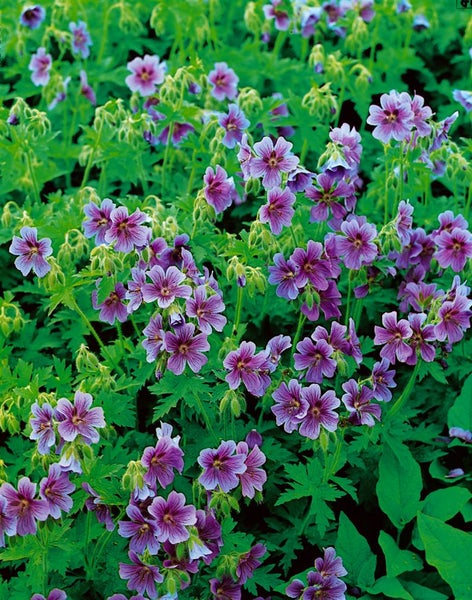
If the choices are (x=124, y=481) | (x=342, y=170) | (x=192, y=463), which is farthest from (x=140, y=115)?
(x=124, y=481)

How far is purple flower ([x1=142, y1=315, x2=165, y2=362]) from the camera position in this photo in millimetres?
2467

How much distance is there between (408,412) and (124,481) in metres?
1.15

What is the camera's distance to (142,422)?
3156mm

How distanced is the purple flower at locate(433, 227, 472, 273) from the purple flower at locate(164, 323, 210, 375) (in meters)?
0.96

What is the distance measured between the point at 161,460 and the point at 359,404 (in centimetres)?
66

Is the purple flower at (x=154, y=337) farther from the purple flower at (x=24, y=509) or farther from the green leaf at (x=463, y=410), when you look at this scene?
the green leaf at (x=463, y=410)

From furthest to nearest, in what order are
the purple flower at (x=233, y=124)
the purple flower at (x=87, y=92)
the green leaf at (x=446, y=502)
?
1. the purple flower at (x=87, y=92)
2. the purple flower at (x=233, y=124)
3. the green leaf at (x=446, y=502)

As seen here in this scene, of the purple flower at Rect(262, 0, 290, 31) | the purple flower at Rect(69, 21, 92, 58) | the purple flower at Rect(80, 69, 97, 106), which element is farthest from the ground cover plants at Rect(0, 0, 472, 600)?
the purple flower at Rect(262, 0, 290, 31)

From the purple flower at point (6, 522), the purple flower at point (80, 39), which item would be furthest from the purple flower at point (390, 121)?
the purple flower at point (80, 39)

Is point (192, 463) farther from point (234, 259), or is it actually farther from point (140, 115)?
point (140, 115)

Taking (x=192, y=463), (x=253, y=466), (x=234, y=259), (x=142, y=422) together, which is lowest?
(x=142, y=422)

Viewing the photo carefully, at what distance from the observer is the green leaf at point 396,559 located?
2789mm

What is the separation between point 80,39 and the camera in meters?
4.40

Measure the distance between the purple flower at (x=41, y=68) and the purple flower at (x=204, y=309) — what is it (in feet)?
6.97
